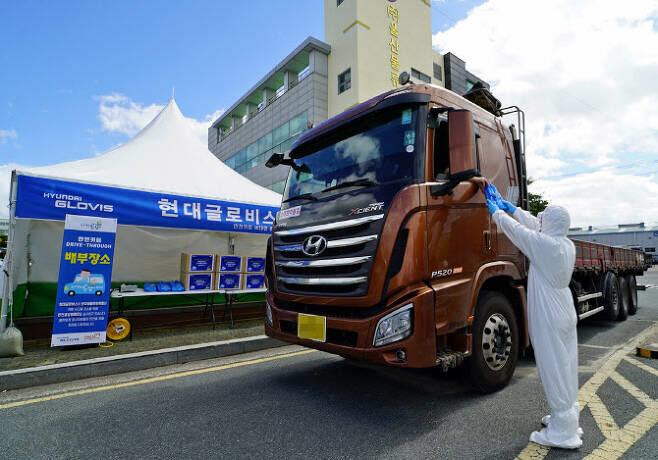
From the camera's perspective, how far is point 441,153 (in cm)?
294

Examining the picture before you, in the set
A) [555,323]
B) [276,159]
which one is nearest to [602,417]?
[555,323]

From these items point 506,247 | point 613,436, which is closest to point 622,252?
point 506,247

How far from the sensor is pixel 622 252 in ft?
25.5

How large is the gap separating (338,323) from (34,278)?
6167mm

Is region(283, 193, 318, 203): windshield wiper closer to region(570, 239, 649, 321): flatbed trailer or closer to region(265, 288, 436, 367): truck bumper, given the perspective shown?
region(265, 288, 436, 367): truck bumper

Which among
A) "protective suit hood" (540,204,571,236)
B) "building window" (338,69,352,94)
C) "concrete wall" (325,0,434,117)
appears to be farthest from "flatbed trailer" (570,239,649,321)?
"building window" (338,69,352,94)

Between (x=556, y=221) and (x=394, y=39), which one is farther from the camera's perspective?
(x=394, y=39)

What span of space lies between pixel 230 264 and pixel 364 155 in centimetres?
467

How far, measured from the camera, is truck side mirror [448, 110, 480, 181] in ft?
8.76

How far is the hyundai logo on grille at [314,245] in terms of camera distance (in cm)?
293

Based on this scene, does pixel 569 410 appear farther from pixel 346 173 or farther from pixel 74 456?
pixel 74 456

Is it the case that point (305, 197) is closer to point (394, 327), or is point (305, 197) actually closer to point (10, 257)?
point (394, 327)

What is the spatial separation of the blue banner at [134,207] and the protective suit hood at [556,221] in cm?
563

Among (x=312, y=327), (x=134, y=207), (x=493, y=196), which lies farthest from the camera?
(x=134, y=207)
